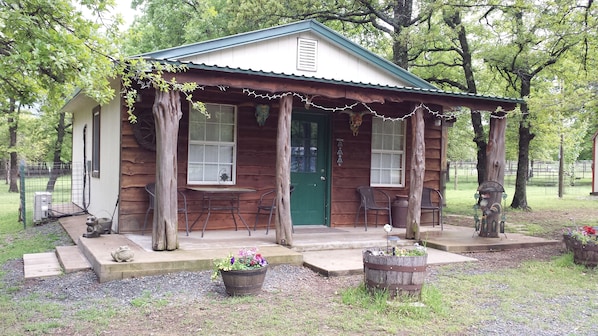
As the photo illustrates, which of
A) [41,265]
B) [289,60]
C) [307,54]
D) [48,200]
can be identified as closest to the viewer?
[41,265]

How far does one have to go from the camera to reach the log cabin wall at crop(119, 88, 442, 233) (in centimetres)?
728

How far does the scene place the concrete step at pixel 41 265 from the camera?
5.44m

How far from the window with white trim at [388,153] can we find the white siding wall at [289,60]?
843mm

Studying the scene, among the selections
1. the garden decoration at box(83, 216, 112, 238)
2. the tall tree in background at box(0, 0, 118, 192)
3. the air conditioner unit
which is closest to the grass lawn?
the garden decoration at box(83, 216, 112, 238)

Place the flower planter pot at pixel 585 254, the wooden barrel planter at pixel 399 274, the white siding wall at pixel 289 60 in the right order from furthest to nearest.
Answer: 1. the white siding wall at pixel 289 60
2. the flower planter pot at pixel 585 254
3. the wooden barrel planter at pixel 399 274

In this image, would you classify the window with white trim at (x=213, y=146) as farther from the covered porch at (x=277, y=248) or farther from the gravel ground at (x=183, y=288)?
the gravel ground at (x=183, y=288)

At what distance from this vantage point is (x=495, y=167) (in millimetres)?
8180

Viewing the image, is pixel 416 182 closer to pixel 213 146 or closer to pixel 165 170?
pixel 213 146

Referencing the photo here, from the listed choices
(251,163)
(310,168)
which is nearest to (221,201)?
(251,163)

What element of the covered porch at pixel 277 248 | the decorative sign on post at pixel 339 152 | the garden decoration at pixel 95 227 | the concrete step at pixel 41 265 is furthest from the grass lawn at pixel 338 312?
the decorative sign on post at pixel 339 152

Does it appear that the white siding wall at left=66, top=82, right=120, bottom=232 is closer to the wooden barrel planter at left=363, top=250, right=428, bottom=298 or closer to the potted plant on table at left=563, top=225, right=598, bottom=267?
the wooden barrel planter at left=363, top=250, right=428, bottom=298

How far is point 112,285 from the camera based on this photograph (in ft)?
16.3

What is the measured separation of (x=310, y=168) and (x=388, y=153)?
1644 millimetres

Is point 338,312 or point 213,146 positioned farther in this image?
point 213,146
